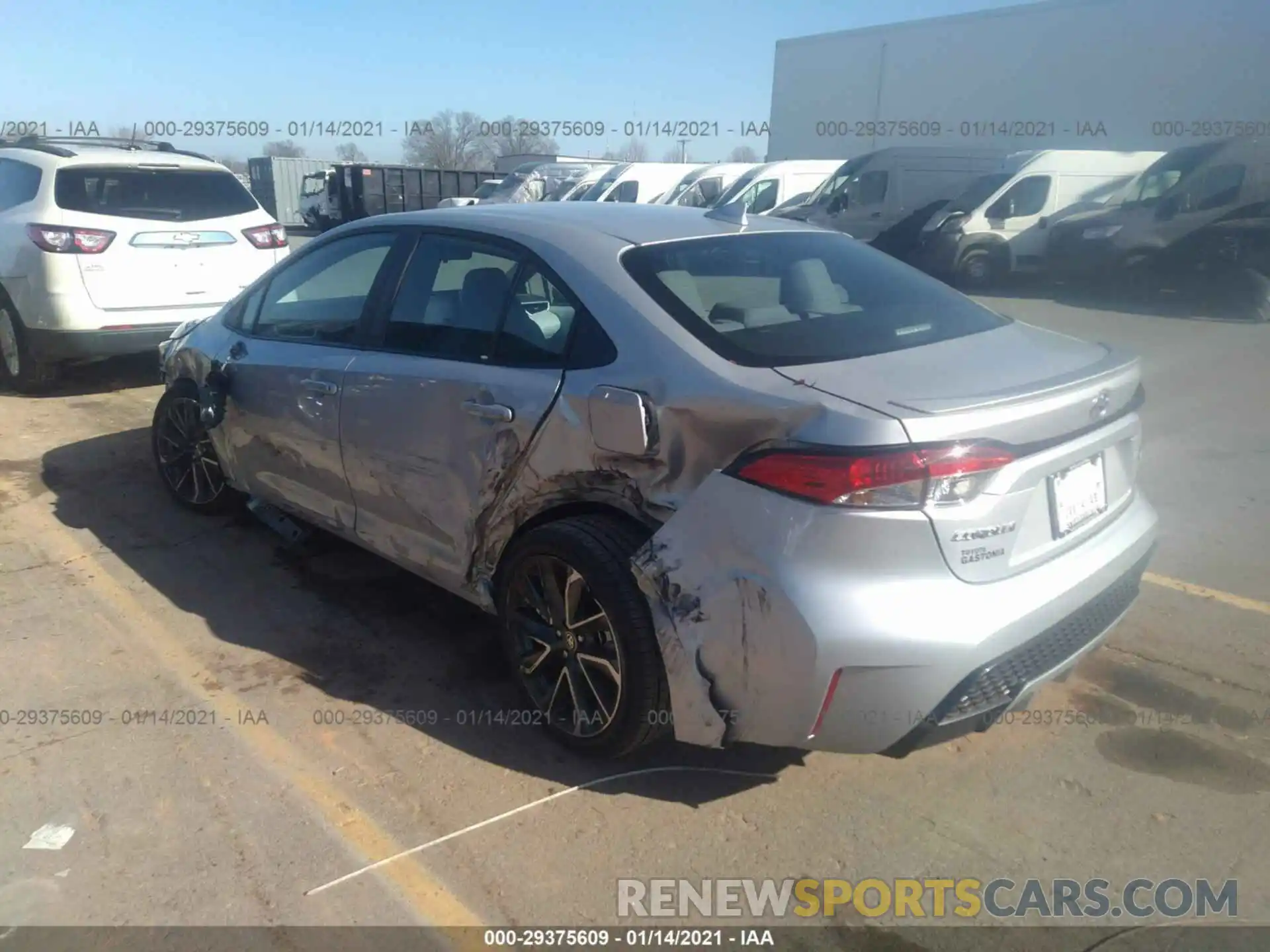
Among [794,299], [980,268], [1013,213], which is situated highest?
[1013,213]

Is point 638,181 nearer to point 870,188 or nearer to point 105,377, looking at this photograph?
point 870,188

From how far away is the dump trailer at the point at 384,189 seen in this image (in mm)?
28984

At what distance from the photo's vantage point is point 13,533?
498cm

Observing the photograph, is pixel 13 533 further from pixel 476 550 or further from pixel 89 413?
pixel 476 550

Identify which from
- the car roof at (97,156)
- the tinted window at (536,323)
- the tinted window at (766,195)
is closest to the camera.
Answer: the tinted window at (536,323)

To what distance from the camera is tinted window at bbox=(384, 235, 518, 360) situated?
341 centimetres

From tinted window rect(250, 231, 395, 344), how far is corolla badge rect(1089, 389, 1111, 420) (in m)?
2.59

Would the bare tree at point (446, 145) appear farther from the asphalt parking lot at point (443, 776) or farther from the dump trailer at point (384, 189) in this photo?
the asphalt parking lot at point (443, 776)

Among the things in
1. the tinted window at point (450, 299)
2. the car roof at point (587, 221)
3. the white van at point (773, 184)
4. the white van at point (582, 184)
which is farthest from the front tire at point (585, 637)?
the white van at point (582, 184)

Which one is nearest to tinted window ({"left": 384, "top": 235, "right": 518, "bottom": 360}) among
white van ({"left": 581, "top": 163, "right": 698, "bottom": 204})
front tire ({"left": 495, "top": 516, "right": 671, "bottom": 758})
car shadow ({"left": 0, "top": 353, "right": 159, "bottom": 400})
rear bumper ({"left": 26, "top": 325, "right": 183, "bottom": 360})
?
front tire ({"left": 495, "top": 516, "right": 671, "bottom": 758})

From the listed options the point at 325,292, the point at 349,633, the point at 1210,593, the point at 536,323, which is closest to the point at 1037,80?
the point at 1210,593

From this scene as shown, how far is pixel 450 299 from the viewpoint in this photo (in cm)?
358

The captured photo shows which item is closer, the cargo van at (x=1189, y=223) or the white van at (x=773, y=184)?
the cargo van at (x=1189, y=223)

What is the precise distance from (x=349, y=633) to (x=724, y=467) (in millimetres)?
2075
